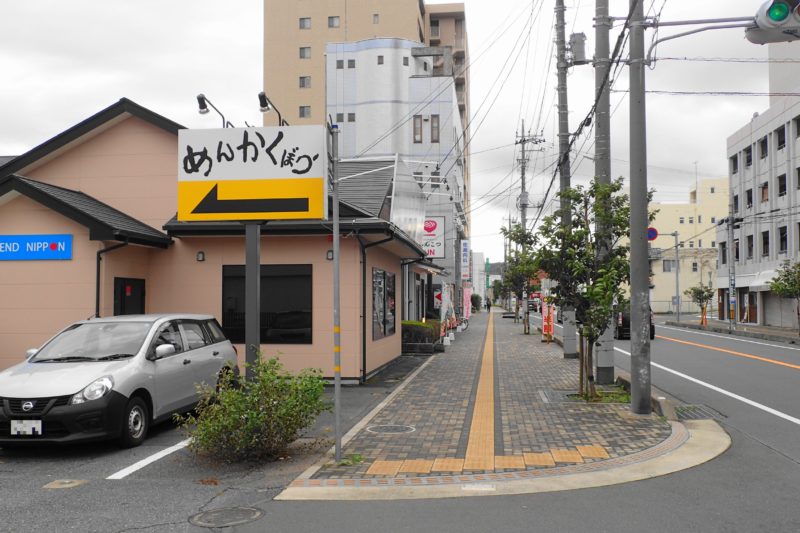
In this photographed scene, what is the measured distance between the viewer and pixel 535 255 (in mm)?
11664

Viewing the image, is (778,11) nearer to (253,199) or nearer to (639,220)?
(639,220)

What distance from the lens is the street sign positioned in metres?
8.94

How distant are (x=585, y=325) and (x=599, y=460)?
394 centimetres

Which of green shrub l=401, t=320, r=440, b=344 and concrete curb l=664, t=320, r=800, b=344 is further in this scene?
concrete curb l=664, t=320, r=800, b=344

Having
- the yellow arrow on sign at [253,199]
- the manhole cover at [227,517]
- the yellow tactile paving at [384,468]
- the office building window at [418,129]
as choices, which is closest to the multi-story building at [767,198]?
the office building window at [418,129]

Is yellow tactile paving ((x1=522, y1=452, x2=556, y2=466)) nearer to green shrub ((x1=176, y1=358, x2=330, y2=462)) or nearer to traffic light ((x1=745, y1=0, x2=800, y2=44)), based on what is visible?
green shrub ((x1=176, y1=358, x2=330, y2=462))

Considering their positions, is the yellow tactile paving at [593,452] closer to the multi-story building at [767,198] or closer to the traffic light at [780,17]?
the traffic light at [780,17]

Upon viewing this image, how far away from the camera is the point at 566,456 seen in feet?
24.4

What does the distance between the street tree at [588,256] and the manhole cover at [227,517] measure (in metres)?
6.80

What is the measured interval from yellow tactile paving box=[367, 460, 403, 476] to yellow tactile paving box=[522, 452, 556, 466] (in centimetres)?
140

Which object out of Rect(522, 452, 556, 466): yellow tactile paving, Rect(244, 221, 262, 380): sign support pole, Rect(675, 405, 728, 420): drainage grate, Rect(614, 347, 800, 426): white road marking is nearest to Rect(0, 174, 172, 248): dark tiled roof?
Rect(244, 221, 262, 380): sign support pole

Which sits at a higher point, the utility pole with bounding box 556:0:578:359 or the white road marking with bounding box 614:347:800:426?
the utility pole with bounding box 556:0:578:359

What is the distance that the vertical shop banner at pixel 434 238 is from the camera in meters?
28.5

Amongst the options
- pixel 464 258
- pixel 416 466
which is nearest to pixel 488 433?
pixel 416 466
